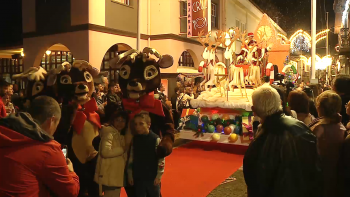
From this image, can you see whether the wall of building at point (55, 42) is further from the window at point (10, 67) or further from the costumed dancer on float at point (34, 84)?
the costumed dancer on float at point (34, 84)

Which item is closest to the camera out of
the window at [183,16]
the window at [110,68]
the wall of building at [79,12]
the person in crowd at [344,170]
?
the person in crowd at [344,170]

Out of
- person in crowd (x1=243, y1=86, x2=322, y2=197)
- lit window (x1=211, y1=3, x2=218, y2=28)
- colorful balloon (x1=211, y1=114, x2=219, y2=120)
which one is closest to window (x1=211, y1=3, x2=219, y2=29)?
lit window (x1=211, y1=3, x2=218, y2=28)

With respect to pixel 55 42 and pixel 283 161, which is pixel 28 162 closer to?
pixel 283 161

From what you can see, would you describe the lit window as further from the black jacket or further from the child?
the black jacket

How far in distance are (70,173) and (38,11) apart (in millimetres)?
11314

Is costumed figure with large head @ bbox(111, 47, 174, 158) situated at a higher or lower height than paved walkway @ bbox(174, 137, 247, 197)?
higher

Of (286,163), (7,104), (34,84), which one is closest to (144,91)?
(34,84)

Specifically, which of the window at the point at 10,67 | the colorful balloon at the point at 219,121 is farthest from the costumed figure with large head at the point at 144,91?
the window at the point at 10,67

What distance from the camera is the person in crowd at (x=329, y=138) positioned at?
308 centimetres

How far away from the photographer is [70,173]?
2.18m

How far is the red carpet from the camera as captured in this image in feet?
17.6

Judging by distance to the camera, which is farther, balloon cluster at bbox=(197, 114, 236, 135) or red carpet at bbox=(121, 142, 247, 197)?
balloon cluster at bbox=(197, 114, 236, 135)

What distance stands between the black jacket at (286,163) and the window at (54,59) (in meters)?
12.3

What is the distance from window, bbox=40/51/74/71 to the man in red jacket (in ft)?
39.9
